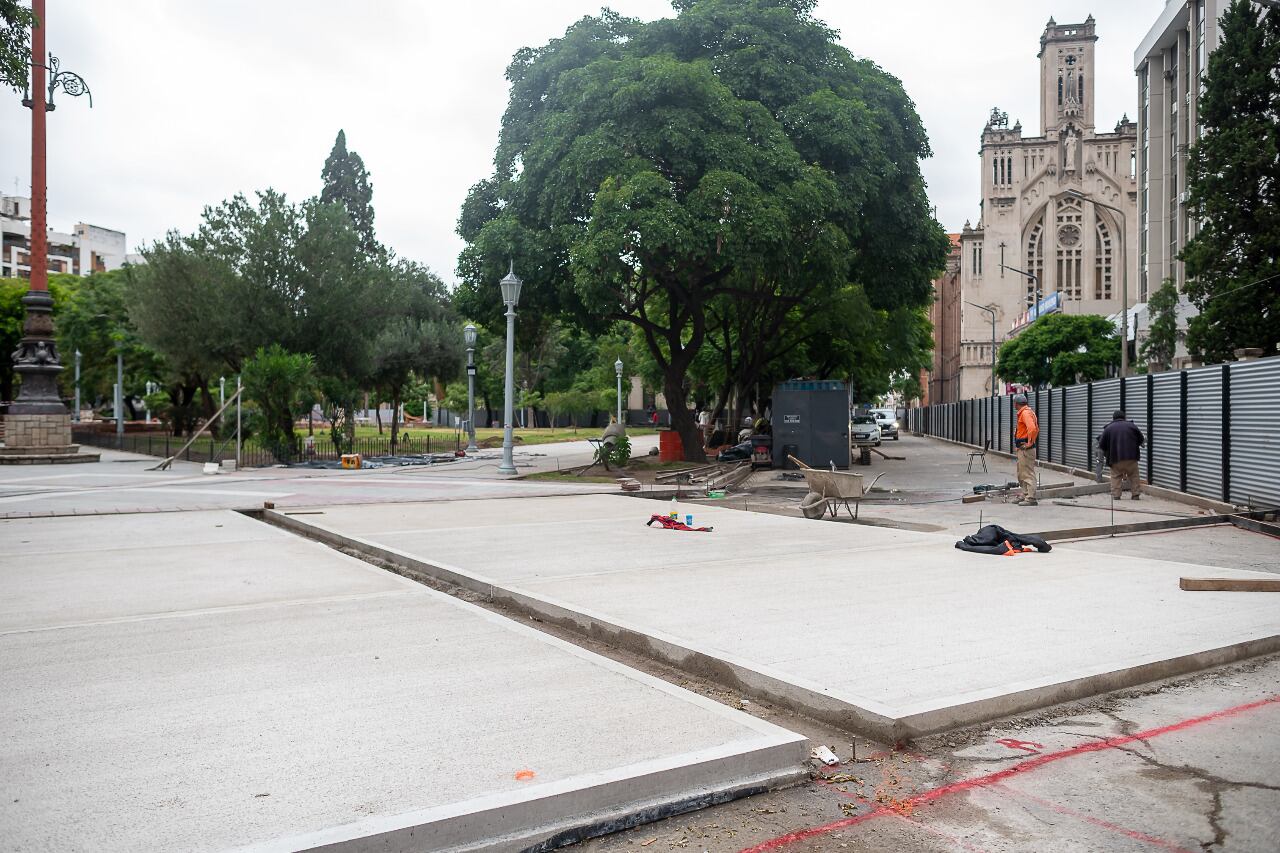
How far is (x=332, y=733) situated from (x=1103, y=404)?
2387 cm

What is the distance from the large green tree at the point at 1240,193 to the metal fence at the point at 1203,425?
10.8 meters

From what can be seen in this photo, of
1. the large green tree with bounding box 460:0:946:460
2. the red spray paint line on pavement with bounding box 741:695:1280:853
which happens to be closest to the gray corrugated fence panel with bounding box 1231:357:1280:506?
the red spray paint line on pavement with bounding box 741:695:1280:853

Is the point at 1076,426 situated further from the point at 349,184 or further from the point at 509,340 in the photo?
the point at 349,184

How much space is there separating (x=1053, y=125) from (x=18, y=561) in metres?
118

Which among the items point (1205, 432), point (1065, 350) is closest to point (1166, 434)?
point (1205, 432)

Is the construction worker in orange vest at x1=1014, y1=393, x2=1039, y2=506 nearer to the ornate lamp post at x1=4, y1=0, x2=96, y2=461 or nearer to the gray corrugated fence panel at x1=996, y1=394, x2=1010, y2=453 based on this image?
the gray corrugated fence panel at x1=996, y1=394, x2=1010, y2=453

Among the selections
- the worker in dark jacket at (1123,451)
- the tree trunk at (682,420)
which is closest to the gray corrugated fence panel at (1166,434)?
the worker in dark jacket at (1123,451)

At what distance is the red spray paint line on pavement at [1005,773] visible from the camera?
359cm

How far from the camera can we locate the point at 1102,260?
343 feet

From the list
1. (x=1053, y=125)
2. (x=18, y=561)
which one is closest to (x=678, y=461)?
(x=18, y=561)

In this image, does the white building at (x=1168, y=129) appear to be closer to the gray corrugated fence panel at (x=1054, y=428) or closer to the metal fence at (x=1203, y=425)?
the gray corrugated fence panel at (x=1054, y=428)

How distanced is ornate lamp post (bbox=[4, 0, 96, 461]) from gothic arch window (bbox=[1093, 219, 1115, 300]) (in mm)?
99446

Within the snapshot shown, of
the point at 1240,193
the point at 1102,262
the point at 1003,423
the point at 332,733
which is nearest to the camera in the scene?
the point at 332,733

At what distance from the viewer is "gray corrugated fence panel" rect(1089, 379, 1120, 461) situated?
905 inches
